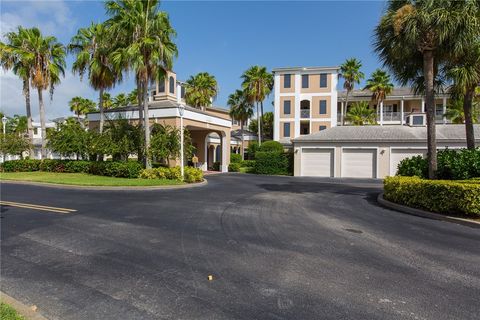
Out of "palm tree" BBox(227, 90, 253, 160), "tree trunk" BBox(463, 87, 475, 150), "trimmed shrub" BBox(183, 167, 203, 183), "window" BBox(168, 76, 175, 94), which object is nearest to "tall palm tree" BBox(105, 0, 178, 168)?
"trimmed shrub" BBox(183, 167, 203, 183)

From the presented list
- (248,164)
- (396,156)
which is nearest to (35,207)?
(396,156)

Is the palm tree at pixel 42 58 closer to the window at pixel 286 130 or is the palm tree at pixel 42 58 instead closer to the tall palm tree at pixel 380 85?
the window at pixel 286 130

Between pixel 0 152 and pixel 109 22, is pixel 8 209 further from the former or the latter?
pixel 0 152

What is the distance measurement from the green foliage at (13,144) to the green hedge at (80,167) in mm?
1841

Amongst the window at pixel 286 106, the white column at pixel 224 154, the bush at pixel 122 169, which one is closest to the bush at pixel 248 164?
the white column at pixel 224 154

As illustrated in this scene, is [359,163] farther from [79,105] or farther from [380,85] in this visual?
[79,105]

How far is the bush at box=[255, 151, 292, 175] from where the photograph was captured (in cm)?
3164

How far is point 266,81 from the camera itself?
41094 millimetres

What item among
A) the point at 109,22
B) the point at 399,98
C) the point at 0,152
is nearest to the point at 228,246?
the point at 109,22

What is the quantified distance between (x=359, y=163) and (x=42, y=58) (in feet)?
96.4

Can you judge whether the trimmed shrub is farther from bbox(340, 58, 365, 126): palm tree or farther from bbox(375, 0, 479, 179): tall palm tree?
bbox(340, 58, 365, 126): palm tree

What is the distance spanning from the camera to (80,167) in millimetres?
24734

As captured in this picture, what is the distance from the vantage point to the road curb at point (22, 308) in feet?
12.0

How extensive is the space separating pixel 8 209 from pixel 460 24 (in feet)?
57.2
